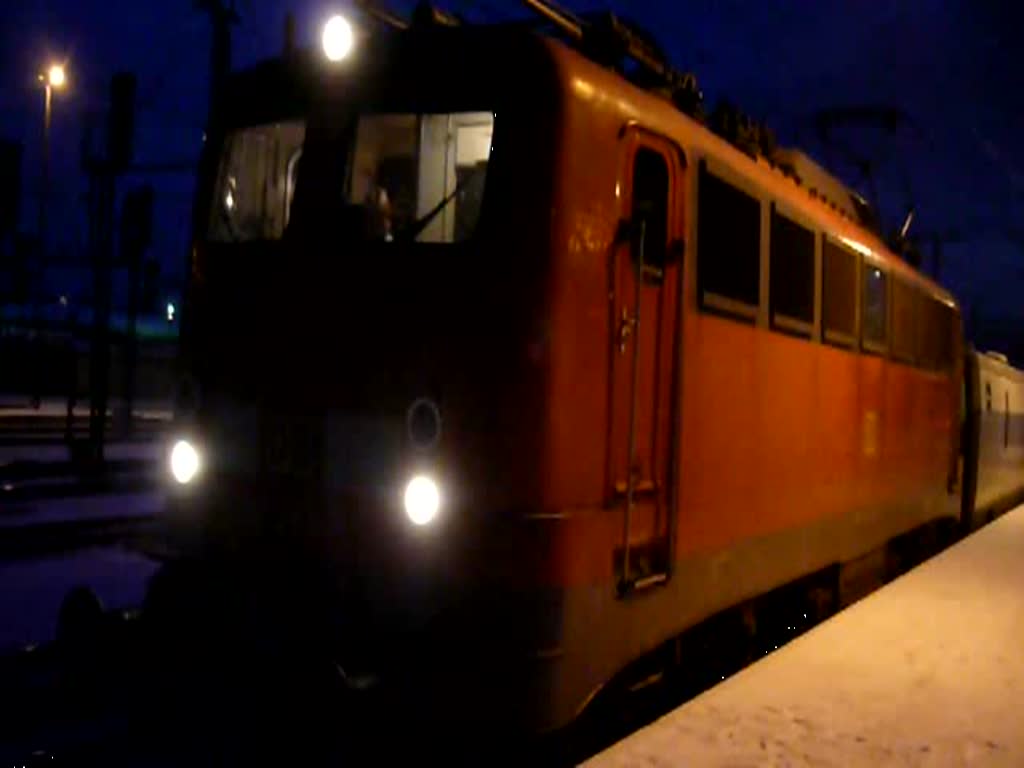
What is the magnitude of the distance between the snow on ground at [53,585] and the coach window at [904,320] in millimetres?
7213

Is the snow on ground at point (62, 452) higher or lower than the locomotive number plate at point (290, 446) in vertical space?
lower

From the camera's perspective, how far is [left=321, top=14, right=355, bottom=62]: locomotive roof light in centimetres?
581

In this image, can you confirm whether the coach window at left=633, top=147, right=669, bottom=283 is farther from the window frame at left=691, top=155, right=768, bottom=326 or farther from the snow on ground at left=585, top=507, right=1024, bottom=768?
the snow on ground at left=585, top=507, right=1024, bottom=768

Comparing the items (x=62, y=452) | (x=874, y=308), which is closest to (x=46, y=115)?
(x=62, y=452)

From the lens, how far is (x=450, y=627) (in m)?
4.89

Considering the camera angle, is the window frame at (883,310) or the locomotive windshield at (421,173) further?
the window frame at (883,310)

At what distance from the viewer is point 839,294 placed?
9086 millimetres

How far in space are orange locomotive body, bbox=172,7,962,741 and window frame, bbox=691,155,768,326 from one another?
0.03 metres

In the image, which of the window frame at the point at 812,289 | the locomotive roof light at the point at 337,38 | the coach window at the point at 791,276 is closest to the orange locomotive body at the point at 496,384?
the locomotive roof light at the point at 337,38

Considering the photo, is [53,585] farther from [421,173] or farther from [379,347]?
[421,173]

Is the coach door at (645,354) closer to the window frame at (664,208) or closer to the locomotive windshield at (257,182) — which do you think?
the window frame at (664,208)

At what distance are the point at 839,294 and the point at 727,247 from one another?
273 cm

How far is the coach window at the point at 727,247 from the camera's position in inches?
250

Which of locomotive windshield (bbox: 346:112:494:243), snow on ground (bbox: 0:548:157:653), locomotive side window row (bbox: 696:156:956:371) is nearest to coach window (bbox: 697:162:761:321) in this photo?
locomotive side window row (bbox: 696:156:956:371)
